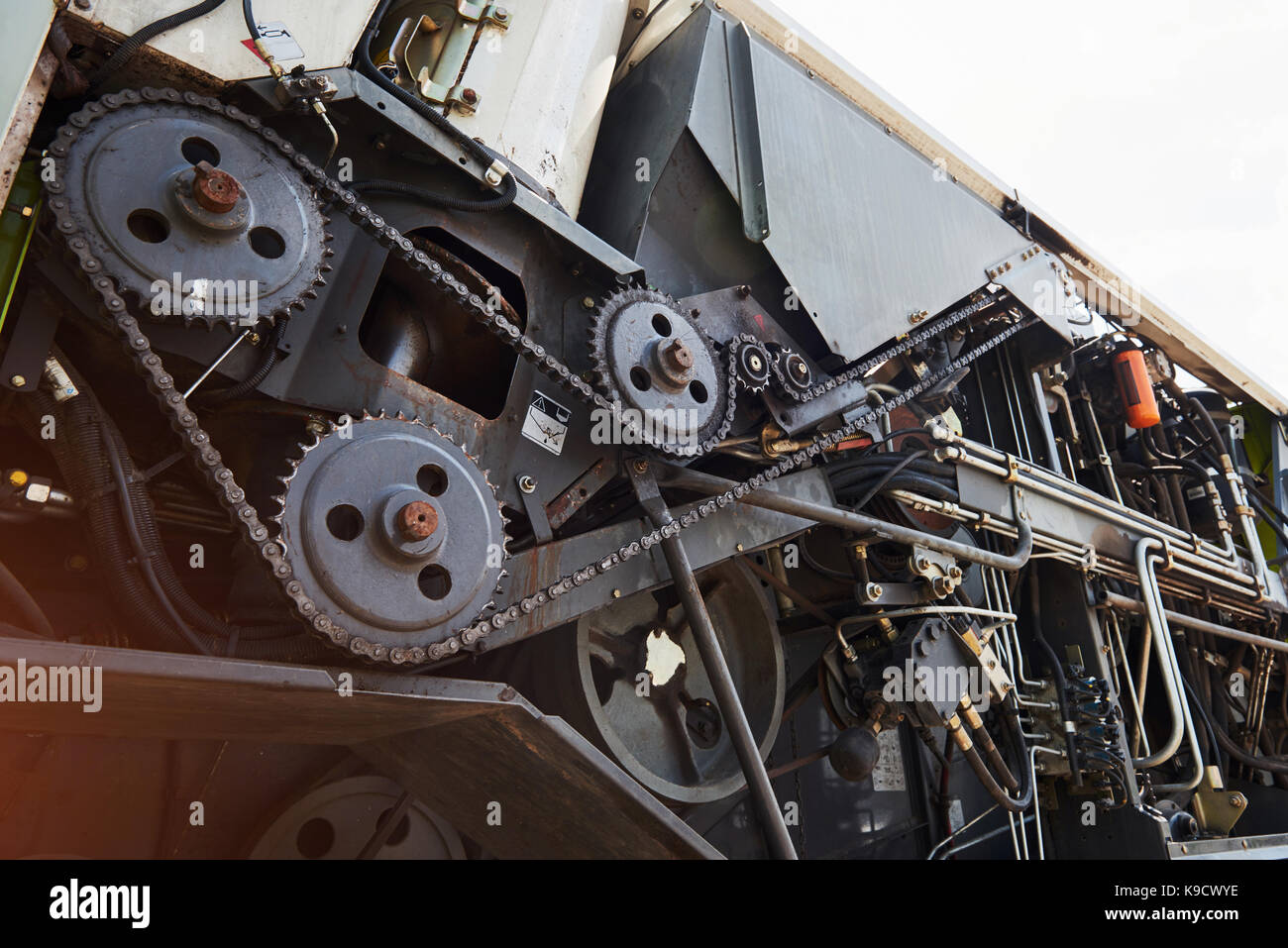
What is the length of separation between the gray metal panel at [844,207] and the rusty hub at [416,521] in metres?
1.77

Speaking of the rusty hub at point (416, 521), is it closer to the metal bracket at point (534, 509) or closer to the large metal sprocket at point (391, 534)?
the large metal sprocket at point (391, 534)

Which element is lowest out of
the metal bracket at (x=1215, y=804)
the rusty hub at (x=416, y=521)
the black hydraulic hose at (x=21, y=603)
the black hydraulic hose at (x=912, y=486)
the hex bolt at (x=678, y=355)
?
the metal bracket at (x=1215, y=804)

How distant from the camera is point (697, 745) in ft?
10.9

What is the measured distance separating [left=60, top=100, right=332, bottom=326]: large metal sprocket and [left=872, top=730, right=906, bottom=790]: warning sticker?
3194mm

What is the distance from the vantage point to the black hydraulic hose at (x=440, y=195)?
234 centimetres

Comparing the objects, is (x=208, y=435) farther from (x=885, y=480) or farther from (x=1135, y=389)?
(x=1135, y=389)

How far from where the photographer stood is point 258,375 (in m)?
2.12

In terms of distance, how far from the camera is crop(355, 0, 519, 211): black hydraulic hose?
229cm

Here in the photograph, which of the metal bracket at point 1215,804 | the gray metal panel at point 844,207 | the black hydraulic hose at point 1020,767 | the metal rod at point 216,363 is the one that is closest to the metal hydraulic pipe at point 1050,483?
the gray metal panel at point 844,207

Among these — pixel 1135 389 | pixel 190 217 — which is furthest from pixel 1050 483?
pixel 190 217

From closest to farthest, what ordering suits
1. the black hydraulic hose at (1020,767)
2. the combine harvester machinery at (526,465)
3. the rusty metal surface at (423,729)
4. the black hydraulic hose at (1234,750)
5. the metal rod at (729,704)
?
the rusty metal surface at (423,729)
the combine harvester machinery at (526,465)
the metal rod at (729,704)
the black hydraulic hose at (1020,767)
the black hydraulic hose at (1234,750)

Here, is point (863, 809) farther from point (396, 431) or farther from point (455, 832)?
point (396, 431)
